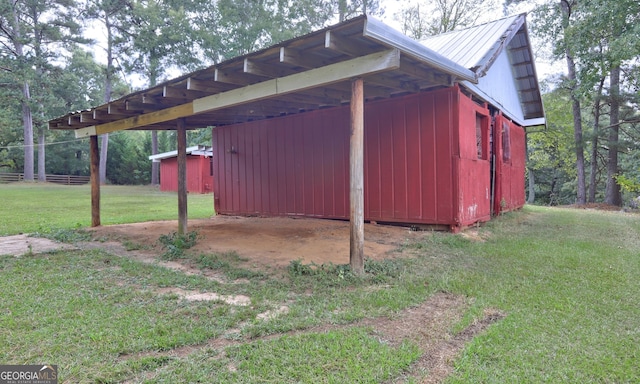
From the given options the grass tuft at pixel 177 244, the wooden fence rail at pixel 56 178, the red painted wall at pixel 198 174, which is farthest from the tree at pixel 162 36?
the grass tuft at pixel 177 244

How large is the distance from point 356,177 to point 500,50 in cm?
560

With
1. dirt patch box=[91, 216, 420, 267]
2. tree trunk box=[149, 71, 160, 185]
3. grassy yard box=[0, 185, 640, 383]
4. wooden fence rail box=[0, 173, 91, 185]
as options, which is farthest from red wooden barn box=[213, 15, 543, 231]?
wooden fence rail box=[0, 173, 91, 185]

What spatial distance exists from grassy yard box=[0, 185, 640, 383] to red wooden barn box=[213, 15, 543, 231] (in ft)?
5.86

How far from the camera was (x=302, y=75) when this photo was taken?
4.14m

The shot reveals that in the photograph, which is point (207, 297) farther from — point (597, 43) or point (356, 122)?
point (597, 43)

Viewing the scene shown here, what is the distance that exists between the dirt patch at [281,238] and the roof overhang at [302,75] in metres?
2.07

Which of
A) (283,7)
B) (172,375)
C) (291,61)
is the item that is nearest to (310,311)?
(172,375)

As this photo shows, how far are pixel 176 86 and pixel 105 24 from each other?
26448 mm

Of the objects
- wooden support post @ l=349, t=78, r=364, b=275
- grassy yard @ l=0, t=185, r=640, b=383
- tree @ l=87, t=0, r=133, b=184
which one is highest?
tree @ l=87, t=0, r=133, b=184

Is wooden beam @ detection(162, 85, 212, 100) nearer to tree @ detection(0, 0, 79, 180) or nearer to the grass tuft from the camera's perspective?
the grass tuft

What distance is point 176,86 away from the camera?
500cm

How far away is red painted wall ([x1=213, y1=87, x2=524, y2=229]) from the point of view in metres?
6.18

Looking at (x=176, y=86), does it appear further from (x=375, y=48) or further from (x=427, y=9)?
(x=427, y=9)

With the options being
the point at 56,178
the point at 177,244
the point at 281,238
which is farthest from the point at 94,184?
the point at 56,178
